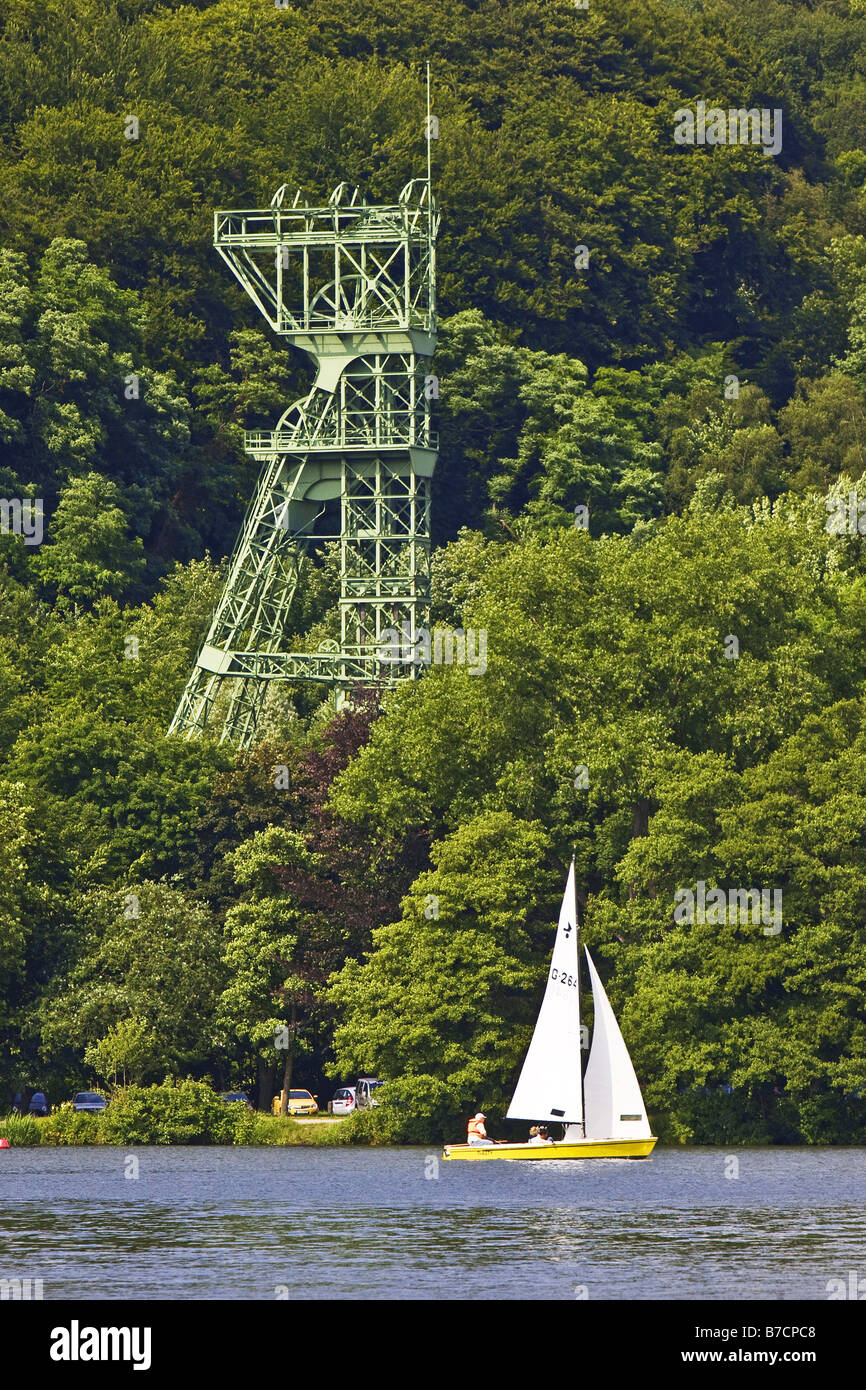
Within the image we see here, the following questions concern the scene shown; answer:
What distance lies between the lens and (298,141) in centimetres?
13025

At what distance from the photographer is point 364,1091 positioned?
89.8 meters

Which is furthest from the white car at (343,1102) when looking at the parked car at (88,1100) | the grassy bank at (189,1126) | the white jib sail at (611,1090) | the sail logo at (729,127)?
the sail logo at (729,127)

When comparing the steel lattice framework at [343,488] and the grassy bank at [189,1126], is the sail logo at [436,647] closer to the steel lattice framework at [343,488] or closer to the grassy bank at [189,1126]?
the steel lattice framework at [343,488]

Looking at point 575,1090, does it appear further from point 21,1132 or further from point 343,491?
point 343,491

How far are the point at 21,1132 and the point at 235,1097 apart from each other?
791 centimetres

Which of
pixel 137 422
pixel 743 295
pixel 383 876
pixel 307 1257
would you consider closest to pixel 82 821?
pixel 383 876

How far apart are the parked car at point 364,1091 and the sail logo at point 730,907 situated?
11.1 m

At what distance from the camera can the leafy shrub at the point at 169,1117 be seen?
8112cm

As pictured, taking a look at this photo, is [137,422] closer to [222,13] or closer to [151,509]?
[151,509]

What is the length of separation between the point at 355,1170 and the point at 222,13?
8155 centimetres
